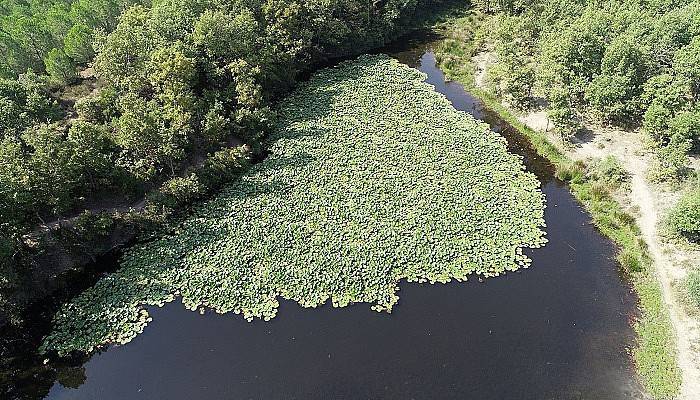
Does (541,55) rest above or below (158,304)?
above

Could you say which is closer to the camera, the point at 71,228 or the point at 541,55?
the point at 71,228

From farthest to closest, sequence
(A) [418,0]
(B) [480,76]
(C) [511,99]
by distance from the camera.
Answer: (A) [418,0] < (B) [480,76] < (C) [511,99]

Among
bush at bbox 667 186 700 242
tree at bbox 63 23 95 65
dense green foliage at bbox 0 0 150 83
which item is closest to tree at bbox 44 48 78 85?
dense green foliage at bbox 0 0 150 83

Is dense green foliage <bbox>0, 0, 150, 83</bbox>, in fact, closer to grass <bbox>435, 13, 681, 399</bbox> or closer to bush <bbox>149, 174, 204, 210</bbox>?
bush <bbox>149, 174, 204, 210</bbox>

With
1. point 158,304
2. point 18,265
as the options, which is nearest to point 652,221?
point 158,304

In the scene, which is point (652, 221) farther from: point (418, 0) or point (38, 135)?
point (418, 0)

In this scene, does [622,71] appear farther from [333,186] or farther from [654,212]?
[333,186]

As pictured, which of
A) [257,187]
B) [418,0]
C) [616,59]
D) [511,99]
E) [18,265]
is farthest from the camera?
[418,0]
